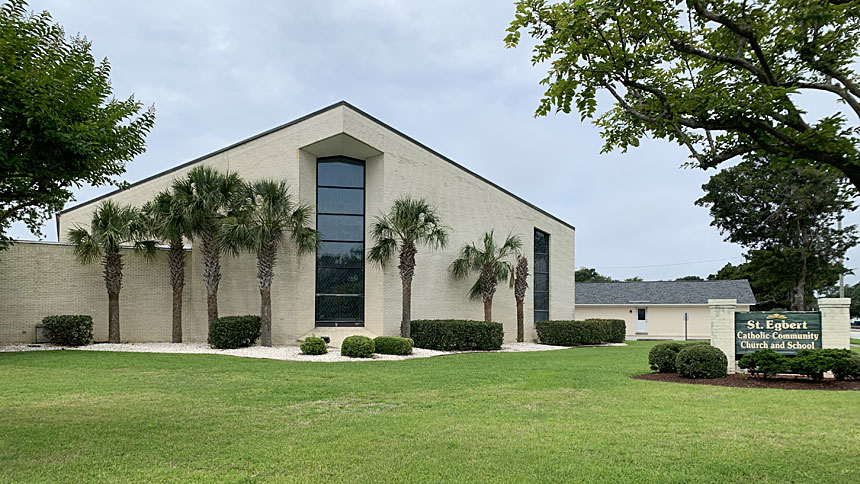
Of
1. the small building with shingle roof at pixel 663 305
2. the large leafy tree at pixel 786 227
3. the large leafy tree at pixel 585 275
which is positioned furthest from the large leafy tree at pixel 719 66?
the large leafy tree at pixel 585 275

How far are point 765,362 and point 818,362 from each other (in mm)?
995

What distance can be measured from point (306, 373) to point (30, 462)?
8.37 m

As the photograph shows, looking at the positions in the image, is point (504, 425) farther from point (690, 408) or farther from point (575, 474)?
point (690, 408)

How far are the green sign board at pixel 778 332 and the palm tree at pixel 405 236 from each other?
11451 millimetres

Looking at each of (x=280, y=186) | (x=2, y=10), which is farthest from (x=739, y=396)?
(x=280, y=186)

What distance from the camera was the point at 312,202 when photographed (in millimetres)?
23641

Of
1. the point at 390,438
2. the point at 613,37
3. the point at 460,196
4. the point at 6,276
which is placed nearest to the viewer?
the point at 613,37

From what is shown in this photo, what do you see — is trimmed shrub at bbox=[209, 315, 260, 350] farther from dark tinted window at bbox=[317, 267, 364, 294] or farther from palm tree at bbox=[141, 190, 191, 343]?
dark tinted window at bbox=[317, 267, 364, 294]

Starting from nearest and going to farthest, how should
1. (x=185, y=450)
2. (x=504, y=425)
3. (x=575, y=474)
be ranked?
(x=575, y=474) < (x=185, y=450) < (x=504, y=425)

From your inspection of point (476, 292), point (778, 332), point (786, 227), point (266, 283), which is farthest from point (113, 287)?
point (786, 227)

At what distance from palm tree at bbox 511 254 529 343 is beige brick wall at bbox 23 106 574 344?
2090mm

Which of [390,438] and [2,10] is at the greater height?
[2,10]

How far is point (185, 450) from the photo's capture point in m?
6.62

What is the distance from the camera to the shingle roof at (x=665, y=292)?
4022 centimetres
